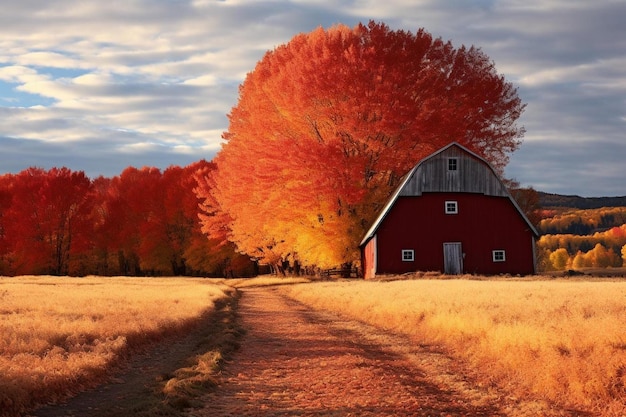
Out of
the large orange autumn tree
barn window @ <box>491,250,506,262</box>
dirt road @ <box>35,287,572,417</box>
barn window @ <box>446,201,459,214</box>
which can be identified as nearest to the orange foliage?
the large orange autumn tree

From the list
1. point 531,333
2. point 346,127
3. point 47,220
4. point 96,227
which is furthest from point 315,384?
point 96,227

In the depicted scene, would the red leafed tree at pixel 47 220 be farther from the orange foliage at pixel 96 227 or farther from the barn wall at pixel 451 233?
the barn wall at pixel 451 233

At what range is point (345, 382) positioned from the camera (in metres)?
11.5

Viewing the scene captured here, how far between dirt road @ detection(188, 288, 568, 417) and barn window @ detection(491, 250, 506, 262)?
25.7m

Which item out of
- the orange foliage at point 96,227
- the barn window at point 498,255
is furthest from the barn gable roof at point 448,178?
the orange foliage at point 96,227

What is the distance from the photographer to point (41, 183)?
72.6 meters

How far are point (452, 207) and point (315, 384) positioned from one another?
3194 cm

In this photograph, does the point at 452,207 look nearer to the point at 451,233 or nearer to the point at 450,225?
the point at 450,225

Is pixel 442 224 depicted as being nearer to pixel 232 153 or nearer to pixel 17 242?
pixel 232 153

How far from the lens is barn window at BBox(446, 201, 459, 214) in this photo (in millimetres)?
41844

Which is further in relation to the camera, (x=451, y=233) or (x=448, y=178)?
(x=451, y=233)

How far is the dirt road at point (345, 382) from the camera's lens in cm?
952

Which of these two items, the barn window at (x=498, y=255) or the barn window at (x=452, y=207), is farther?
the barn window at (x=498, y=255)

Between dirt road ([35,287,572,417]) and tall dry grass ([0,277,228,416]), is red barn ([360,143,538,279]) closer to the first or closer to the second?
tall dry grass ([0,277,228,416])
